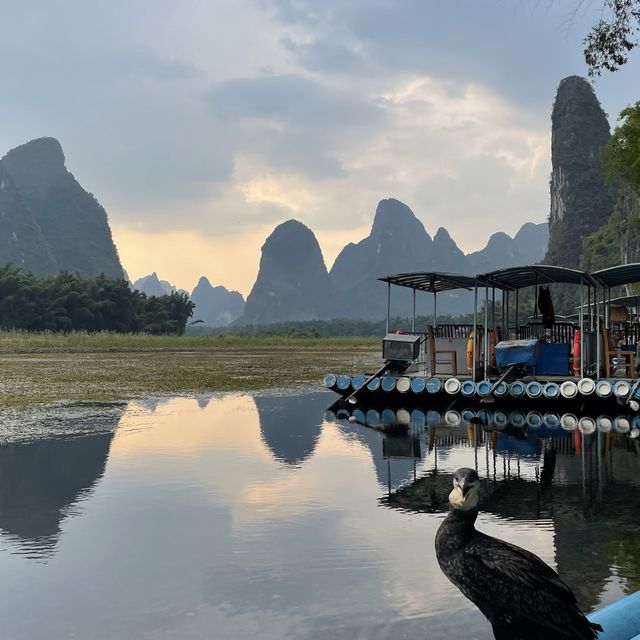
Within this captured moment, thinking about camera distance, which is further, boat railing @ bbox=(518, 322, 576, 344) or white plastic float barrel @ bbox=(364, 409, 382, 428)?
boat railing @ bbox=(518, 322, 576, 344)

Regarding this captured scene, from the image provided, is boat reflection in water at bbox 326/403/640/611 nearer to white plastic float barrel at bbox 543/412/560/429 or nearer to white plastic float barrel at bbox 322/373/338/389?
white plastic float barrel at bbox 543/412/560/429

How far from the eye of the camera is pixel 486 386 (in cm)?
1448

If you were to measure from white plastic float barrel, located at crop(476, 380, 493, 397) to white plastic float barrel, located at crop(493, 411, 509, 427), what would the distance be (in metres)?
0.43

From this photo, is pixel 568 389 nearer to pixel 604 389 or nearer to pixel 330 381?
pixel 604 389

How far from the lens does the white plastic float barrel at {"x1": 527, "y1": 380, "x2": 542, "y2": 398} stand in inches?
555

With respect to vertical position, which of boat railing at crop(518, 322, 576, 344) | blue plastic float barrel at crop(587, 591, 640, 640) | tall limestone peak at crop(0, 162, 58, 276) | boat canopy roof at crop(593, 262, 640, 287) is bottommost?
blue plastic float barrel at crop(587, 591, 640, 640)

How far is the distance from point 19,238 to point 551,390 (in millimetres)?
119896

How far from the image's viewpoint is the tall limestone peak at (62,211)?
13862 centimetres

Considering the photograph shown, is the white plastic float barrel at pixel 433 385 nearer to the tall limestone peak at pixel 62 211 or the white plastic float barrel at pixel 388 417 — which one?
the white plastic float barrel at pixel 388 417

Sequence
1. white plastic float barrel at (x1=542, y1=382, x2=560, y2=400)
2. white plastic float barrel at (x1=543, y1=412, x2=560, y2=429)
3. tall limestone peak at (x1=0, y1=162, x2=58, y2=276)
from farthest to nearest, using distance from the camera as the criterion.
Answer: tall limestone peak at (x1=0, y1=162, x2=58, y2=276) < white plastic float barrel at (x1=542, y1=382, x2=560, y2=400) < white plastic float barrel at (x1=543, y1=412, x2=560, y2=429)

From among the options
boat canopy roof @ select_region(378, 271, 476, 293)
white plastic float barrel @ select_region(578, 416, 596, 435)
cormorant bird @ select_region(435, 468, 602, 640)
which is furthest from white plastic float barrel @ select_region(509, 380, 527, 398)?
cormorant bird @ select_region(435, 468, 602, 640)

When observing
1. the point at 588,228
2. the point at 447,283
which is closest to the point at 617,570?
the point at 447,283

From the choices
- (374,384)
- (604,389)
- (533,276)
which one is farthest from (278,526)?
(533,276)

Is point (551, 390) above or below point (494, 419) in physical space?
above
